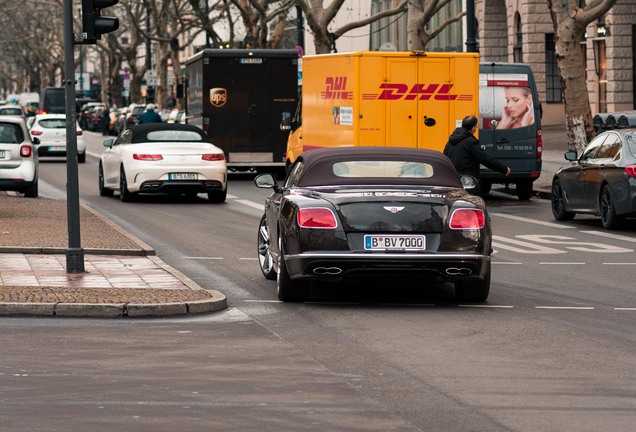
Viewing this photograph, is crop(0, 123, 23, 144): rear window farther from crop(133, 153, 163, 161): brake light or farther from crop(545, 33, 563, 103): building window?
crop(545, 33, 563, 103): building window

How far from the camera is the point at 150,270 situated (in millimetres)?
14680

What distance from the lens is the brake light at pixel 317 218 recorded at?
12.2 metres

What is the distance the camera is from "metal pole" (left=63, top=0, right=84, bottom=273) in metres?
14.2

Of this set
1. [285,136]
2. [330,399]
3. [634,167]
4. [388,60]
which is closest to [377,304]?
[330,399]

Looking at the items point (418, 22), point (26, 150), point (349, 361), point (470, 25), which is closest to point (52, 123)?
point (418, 22)

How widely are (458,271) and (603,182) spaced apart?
952cm

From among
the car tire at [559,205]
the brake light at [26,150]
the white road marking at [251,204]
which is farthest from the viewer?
the brake light at [26,150]

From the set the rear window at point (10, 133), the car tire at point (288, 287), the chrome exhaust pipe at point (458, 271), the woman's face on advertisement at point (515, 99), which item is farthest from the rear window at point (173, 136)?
the chrome exhaust pipe at point (458, 271)

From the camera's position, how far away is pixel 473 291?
41.8ft

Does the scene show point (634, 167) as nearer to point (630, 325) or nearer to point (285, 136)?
point (630, 325)

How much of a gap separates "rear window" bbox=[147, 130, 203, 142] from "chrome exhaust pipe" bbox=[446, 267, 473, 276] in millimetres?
15780

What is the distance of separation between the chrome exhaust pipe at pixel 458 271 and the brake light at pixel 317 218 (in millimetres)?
980

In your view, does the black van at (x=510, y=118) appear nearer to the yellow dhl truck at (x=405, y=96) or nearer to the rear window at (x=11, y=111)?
the yellow dhl truck at (x=405, y=96)

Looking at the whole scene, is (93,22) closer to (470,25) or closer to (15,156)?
(15,156)
